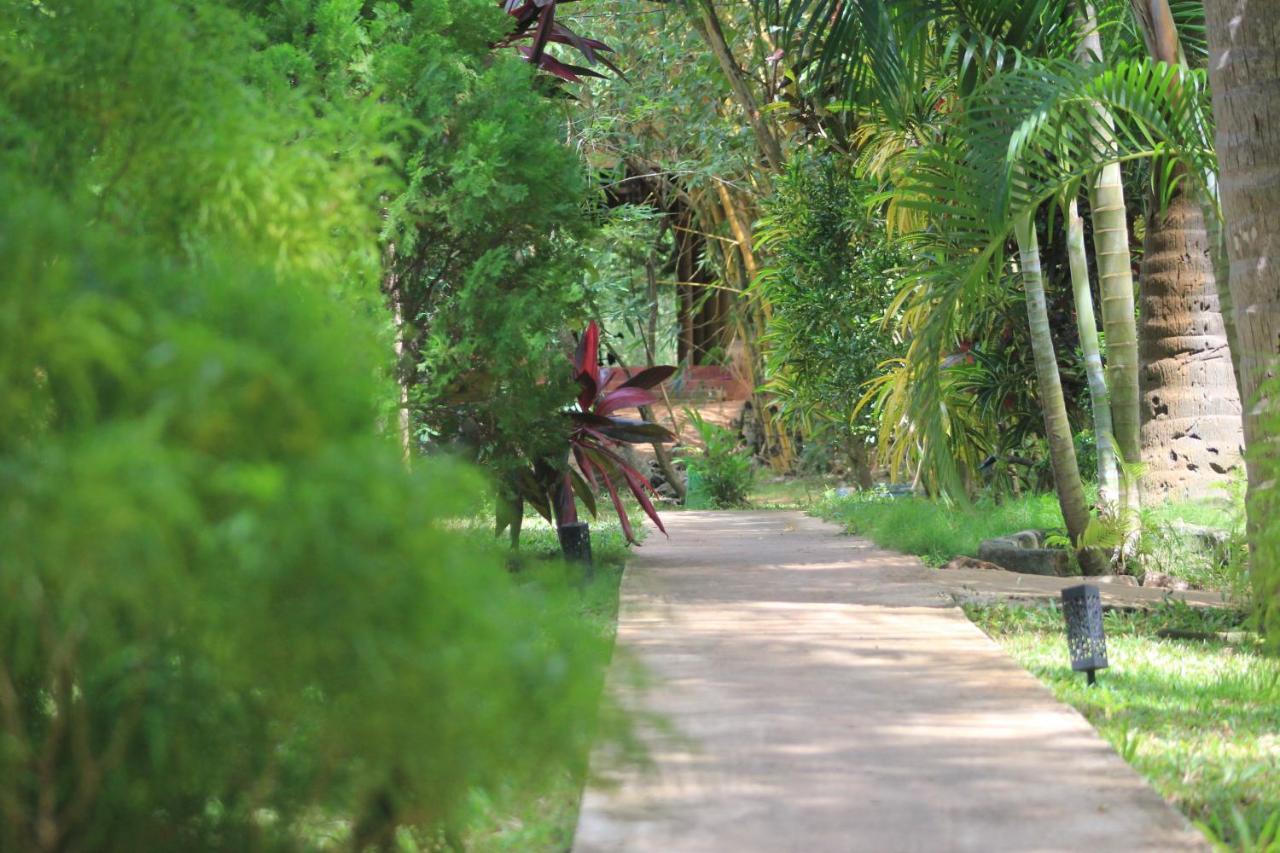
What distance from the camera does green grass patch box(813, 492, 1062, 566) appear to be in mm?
9117

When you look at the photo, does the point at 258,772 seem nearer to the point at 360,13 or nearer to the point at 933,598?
the point at 933,598

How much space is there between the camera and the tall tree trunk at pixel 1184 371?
864cm

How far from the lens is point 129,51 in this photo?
8.81 feet

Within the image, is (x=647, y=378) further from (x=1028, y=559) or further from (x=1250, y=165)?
(x=1250, y=165)

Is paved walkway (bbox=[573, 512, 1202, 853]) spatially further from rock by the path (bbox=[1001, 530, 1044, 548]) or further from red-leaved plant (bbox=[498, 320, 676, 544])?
rock by the path (bbox=[1001, 530, 1044, 548])

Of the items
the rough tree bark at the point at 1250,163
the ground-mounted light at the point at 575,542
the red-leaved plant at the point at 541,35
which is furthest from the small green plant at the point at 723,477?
the rough tree bark at the point at 1250,163

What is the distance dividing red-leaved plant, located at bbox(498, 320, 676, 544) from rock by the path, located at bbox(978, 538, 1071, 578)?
2.17 m

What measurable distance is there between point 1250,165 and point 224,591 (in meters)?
5.28

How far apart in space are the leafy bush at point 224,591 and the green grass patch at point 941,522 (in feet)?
22.0

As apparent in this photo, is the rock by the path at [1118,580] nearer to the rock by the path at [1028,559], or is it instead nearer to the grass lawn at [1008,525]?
the grass lawn at [1008,525]

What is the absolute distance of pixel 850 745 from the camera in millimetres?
3846

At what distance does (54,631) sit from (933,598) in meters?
5.26

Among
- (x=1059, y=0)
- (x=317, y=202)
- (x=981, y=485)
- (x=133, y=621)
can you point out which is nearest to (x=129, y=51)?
(x=317, y=202)

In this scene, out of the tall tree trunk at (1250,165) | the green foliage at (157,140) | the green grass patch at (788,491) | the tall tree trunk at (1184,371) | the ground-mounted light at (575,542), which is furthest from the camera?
the green grass patch at (788,491)
